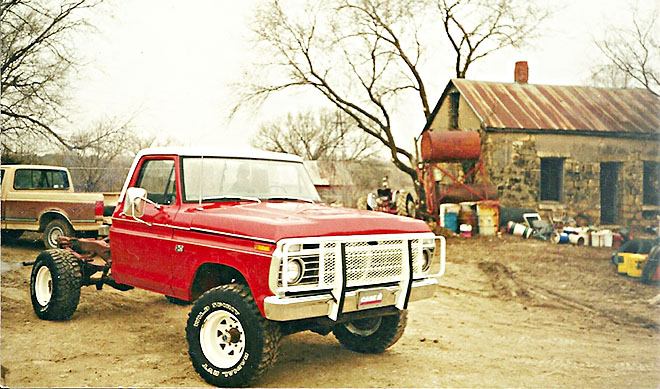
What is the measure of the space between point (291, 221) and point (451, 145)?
9.05 metres

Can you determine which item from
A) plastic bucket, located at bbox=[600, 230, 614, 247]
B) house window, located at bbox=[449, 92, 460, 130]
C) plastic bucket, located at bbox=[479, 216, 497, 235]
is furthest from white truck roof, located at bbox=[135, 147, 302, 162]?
house window, located at bbox=[449, 92, 460, 130]

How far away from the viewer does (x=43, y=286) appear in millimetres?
5723

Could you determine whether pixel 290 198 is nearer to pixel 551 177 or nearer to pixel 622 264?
pixel 622 264

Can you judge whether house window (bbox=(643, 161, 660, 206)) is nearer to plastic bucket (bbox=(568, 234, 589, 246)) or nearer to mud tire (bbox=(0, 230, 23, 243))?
plastic bucket (bbox=(568, 234, 589, 246))

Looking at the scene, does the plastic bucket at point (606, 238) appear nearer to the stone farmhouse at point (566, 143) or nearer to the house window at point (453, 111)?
the stone farmhouse at point (566, 143)

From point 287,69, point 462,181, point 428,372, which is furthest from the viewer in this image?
point 462,181

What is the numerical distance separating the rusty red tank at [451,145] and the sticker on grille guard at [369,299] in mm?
8598

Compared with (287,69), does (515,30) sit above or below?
above

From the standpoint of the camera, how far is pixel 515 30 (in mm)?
9672

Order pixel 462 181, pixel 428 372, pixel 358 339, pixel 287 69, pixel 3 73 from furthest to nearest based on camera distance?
pixel 462 181 → pixel 287 69 → pixel 3 73 → pixel 358 339 → pixel 428 372

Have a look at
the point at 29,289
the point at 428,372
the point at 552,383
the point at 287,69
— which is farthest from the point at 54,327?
the point at 287,69

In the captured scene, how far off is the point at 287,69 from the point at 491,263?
178 inches

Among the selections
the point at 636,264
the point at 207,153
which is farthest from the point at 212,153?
the point at 636,264

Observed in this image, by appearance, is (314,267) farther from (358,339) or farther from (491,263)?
(491,263)
